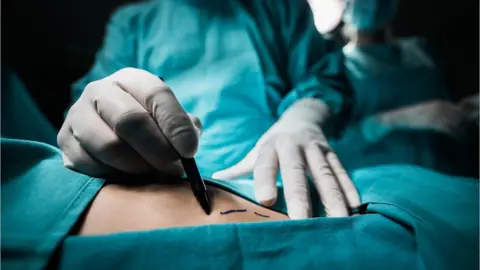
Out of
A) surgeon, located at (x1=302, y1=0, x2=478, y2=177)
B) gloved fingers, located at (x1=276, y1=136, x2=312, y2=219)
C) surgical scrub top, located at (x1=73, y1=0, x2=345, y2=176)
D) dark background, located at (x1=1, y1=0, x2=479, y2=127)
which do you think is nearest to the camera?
gloved fingers, located at (x1=276, y1=136, x2=312, y2=219)

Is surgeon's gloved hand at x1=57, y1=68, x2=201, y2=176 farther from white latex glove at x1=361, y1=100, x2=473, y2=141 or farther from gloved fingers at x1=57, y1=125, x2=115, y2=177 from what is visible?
white latex glove at x1=361, y1=100, x2=473, y2=141

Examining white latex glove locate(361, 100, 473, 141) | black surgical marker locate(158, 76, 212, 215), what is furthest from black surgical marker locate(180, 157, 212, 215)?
white latex glove locate(361, 100, 473, 141)

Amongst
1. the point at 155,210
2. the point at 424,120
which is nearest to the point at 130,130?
the point at 155,210

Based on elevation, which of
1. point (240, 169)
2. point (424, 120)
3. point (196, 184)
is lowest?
point (424, 120)

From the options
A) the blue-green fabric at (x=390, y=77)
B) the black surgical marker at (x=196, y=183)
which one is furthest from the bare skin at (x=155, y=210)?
the blue-green fabric at (x=390, y=77)

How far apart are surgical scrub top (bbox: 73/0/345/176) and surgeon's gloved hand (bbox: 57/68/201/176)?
0.37 metres

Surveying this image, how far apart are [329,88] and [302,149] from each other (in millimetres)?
352

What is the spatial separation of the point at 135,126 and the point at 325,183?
0.35 meters

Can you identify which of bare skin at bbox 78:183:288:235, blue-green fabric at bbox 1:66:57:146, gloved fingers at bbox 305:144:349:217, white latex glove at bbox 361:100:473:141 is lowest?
white latex glove at bbox 361:100:473:141

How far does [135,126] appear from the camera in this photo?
2.13 feet

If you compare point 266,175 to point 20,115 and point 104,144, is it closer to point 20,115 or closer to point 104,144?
point 104,144

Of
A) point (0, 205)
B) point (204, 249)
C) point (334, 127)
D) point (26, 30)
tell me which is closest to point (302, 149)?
point (334, 127)

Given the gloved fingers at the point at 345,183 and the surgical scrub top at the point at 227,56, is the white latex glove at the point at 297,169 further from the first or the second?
the surgical scrub top at the point at 227,56

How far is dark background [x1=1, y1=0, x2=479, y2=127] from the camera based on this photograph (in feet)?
3.23
